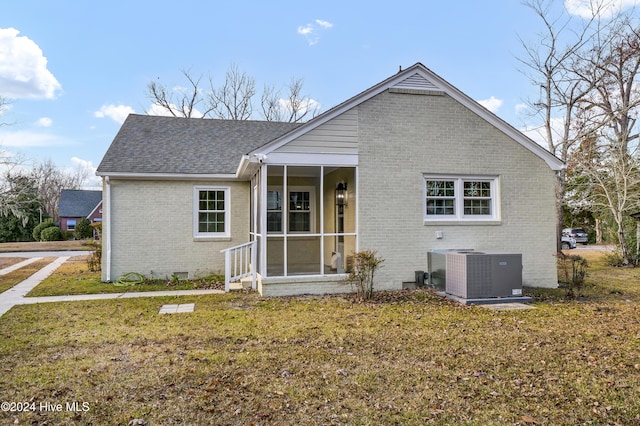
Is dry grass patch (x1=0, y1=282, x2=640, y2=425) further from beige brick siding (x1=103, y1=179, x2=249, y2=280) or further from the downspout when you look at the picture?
beige brick siding (x1=103, y1=179, x2=249, y2=280)

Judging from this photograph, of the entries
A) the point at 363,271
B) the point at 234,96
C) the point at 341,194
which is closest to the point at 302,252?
the point at 341,194

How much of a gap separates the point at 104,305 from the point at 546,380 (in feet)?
27.1

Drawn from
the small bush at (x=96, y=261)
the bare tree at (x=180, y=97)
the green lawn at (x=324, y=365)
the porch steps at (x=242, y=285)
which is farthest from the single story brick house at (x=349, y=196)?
the bare tree at (x=180, y=97)

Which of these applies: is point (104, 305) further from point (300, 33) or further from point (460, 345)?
point (300, 33)

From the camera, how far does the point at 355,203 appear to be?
416 inches

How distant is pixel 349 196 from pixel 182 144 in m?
6.38

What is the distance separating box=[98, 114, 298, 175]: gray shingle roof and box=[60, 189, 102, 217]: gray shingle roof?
1479 inches

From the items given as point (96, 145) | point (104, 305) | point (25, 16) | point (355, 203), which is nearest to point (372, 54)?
point (355, 203)

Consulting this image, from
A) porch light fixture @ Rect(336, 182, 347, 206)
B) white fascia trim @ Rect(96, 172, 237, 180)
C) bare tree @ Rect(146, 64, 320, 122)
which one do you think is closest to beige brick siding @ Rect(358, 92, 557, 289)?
porch light fixture @ Rect(336, 182, 347, 206)

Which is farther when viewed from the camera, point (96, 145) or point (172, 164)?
point (96, 145)

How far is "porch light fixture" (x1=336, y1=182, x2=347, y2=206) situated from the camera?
1153 cm

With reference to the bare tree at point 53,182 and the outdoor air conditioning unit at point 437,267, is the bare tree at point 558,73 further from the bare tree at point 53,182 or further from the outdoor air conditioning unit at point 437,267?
the bare tree at point 53,182

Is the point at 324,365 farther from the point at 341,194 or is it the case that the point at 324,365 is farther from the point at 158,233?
the point at 158,233

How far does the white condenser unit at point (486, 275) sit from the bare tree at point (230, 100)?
2712 cm
